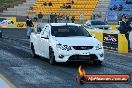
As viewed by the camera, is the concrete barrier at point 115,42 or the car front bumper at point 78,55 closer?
the car front bumper at point 78,55

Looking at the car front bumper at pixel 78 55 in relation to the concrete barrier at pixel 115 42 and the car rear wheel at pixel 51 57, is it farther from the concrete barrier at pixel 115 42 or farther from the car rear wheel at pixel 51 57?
the concrete barrier at pixel 115 42

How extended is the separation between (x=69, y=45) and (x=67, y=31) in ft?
4.83

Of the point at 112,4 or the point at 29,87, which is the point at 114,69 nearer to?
the point at 29,87

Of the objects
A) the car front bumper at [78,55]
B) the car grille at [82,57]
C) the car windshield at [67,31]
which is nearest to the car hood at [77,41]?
the car front bumper at [78,55]

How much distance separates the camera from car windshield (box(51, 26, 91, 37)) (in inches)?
601

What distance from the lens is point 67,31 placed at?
50.6ft

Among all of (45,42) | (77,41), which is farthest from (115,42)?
(77,41)

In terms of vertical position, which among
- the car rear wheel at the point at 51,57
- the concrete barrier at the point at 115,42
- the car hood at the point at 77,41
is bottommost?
the concrete barrier at the point at 115,42

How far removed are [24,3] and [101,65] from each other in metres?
55.1

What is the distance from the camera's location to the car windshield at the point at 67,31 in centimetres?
1527

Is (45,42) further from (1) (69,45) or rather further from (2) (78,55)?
(2) (78,55)

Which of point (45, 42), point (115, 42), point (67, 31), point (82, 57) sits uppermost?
point (67, 31)

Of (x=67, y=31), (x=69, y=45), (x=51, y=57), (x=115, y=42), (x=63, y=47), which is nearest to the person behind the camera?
(x=69, y=45)

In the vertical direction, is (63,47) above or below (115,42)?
above
